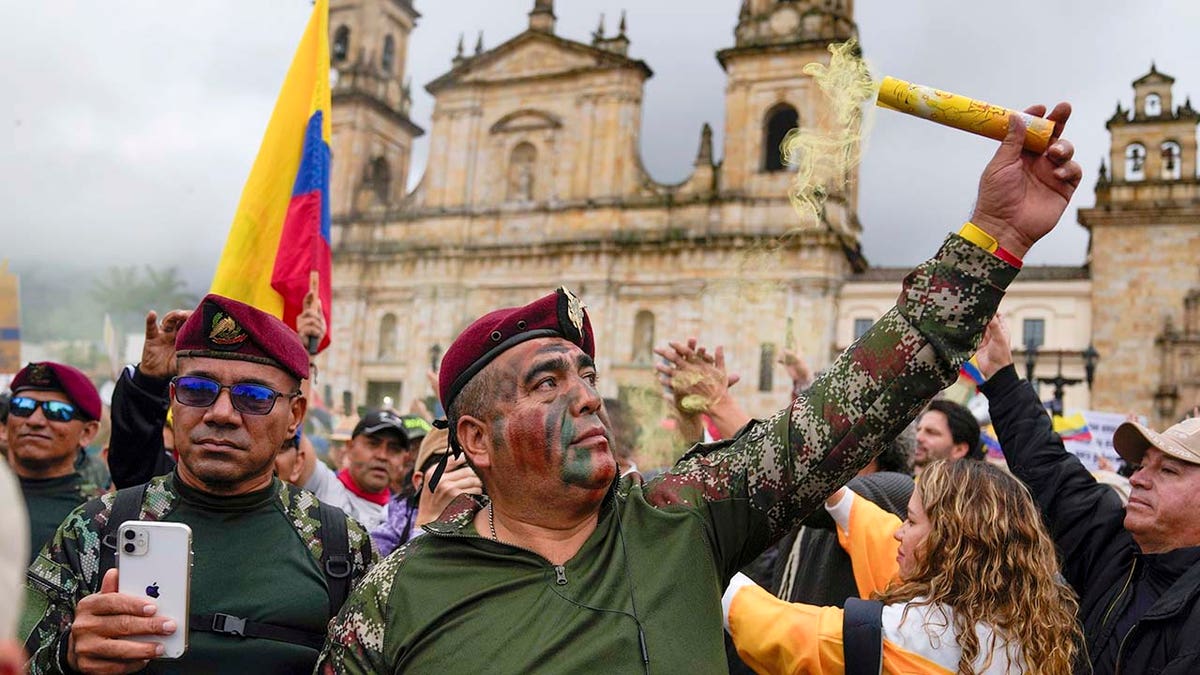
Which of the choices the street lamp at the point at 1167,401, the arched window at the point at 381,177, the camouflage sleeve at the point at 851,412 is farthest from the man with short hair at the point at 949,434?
the arched window at the point at 381,177

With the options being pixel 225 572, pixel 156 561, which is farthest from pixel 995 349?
pixel 156 561

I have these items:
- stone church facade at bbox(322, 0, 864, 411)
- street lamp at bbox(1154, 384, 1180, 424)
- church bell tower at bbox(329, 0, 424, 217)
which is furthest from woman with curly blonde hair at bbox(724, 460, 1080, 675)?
church bell tower at bbox(329, 0, 424, 217)

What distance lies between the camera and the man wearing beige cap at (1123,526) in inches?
105

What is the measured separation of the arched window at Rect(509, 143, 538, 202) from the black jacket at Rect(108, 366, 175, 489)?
33.9 m

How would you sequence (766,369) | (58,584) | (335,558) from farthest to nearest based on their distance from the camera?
(766,369) < (335,558) < (58,584)

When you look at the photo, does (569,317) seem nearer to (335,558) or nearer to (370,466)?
(335,558)

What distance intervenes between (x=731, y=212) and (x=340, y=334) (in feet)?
51.5

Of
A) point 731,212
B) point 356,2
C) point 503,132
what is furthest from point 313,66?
point 356,2

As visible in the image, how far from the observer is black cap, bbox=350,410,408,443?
17.8 ft

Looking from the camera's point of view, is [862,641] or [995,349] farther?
[995,349]

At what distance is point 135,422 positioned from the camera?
3188 millimetres

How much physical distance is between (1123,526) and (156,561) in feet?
9.40

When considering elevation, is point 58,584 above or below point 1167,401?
below

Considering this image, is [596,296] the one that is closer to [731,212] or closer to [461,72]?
[731,212]
